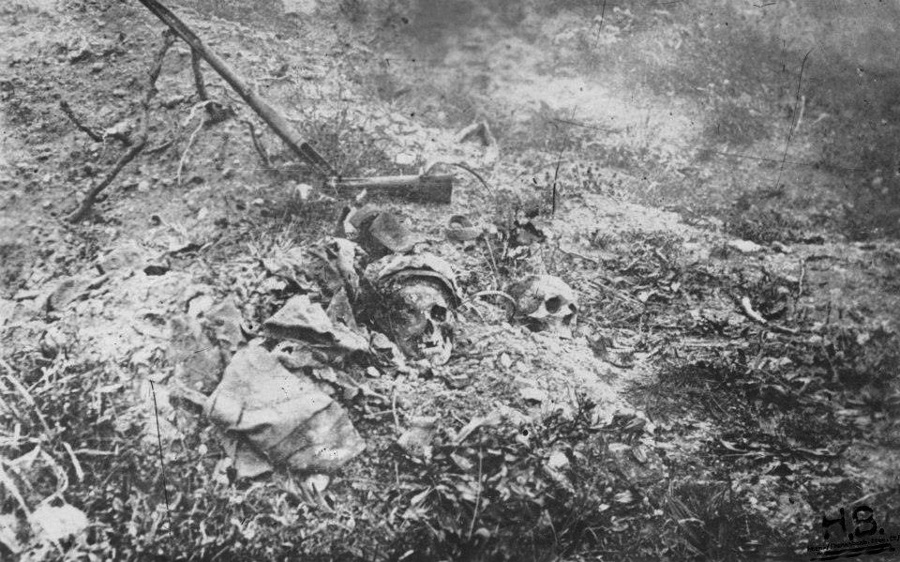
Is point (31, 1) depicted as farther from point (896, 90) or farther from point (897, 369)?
point (896, 90)

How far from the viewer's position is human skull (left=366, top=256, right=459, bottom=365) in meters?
2.92

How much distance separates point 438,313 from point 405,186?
110 cm

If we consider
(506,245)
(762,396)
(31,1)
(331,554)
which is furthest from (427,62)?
(331,554)

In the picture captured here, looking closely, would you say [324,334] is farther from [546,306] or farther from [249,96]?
[249,96]

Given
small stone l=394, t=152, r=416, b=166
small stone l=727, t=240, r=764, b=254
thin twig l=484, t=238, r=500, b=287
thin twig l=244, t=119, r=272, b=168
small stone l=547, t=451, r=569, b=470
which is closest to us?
small stone l=547, t=451, r=569, b=470

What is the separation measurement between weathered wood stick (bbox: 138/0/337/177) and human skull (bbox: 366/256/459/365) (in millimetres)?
1058

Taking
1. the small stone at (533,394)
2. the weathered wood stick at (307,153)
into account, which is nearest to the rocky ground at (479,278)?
the small stone at (533,394)

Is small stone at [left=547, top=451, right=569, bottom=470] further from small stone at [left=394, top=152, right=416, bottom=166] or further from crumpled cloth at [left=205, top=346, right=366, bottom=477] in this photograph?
small stone at [left=394, top=152, right=416, bottom=166]

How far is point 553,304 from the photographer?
3.21m

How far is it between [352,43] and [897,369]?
4804mm

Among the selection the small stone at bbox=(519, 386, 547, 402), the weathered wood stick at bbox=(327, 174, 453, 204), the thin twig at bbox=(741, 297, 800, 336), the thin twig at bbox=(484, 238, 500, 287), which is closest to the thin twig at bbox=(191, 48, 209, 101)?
the weathered wood stick at bbox=(327, 174, 453, 204)

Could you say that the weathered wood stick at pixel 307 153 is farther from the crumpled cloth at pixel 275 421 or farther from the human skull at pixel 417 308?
the crumpled cloth at pixel 275 421

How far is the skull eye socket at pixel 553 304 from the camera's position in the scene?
320 cm

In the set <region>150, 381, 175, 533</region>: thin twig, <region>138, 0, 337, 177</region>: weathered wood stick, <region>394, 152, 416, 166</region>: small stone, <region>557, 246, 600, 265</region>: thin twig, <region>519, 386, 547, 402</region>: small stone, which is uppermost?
<region>138, 0, 337, 177</region>: weathered wood stick
